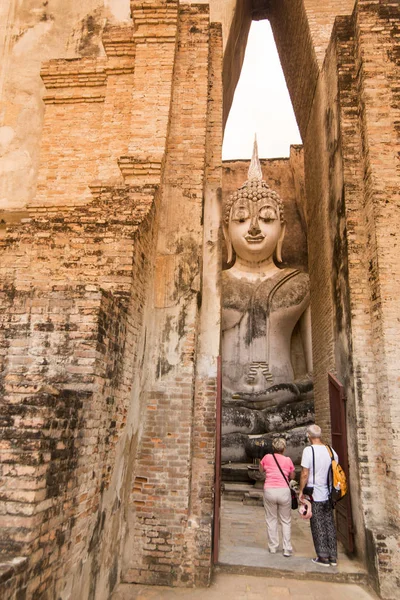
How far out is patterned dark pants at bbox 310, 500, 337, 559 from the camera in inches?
196

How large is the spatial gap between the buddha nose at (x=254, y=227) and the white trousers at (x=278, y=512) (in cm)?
749

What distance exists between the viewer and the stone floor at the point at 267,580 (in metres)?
4.38

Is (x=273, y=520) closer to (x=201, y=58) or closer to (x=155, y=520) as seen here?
(x=155, y=520)

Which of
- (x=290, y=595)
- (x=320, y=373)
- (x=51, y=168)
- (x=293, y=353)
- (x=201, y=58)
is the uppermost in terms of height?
(x=201, y=58)

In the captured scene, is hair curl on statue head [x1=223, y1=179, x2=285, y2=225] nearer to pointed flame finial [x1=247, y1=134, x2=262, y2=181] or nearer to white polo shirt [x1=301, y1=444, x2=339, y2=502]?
pointed flame finial [x1=247, y1=134, x2=262, y2=181]

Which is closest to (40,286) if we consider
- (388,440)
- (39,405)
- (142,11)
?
(39,405)

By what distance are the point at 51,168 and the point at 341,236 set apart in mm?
4387

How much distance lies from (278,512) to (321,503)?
66cm

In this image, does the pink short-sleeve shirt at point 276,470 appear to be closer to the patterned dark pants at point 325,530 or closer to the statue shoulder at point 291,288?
the patterned dark pants at point 325,530

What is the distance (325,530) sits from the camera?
4.98m

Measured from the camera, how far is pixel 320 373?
25.9 ft

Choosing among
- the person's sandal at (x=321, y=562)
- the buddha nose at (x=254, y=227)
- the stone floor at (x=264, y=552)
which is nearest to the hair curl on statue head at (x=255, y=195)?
the buddha nose at (x=254, y=227)

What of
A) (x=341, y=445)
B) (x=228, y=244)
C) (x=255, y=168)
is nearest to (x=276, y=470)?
(x=341, y=445)

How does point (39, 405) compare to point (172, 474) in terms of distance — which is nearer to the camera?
point (39, 405)
